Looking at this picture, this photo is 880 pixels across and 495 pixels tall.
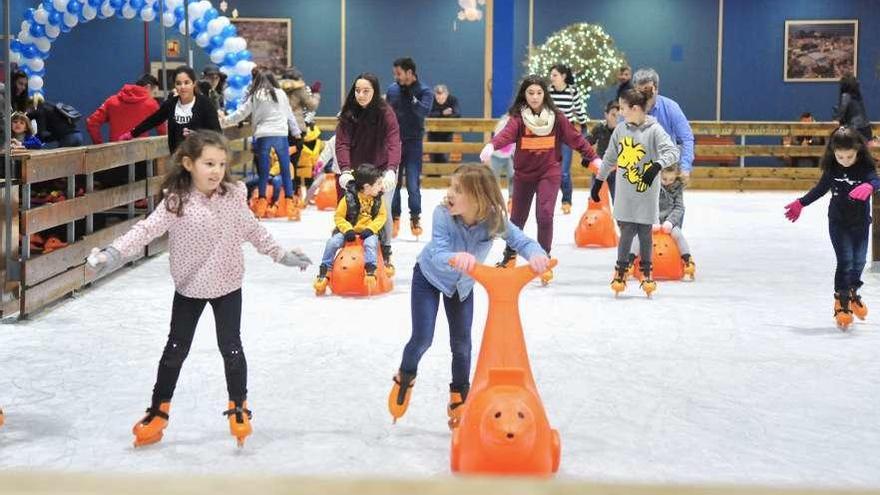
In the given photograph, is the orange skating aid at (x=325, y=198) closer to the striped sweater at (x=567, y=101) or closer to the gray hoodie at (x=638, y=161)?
the striped sweater at (x=567, y=101)

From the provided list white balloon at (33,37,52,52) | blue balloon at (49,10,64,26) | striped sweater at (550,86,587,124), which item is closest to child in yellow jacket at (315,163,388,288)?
striped sweater at (550,86,587,124)

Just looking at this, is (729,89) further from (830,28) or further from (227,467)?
(227,467)

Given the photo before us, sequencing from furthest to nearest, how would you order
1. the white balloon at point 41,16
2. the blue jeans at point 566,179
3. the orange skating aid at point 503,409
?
the white balloon at point 41,16 → the blue jeans at point 566,179 → the orange skating aid at point 503,409

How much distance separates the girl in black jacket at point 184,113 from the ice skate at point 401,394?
5.15 m

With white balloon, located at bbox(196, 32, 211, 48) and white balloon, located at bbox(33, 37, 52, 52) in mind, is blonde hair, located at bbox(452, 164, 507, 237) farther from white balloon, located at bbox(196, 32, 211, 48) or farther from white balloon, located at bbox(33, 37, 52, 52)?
white balloon, located at bbox(33, 37, 52, 52)

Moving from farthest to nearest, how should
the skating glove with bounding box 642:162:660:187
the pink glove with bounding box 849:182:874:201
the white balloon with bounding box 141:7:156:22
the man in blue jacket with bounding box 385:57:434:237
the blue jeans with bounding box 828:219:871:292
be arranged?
1. the white balloon with bounding box 141:7:156:22
2. the man in blue jacket with bounding box 385:57:434:237
3. the skating glove with bounding box 642:162:660:187
4. the blue jeans with bounding box 828:219:871:292
5. the pink glove with bounding box 849:182:874:201

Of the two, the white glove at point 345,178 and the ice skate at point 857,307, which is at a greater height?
the white glove at point 345,178

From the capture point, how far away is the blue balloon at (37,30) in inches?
621

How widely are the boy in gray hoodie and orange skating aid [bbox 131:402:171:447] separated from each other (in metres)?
3.89

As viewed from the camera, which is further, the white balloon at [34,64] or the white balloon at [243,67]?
the white balloon at [34,64]

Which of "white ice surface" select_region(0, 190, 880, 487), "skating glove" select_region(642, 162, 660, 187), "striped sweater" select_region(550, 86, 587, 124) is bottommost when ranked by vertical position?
"white ice surface" select_region(0, 190, 880, 487)

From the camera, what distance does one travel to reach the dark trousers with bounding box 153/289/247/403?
15.2 ft

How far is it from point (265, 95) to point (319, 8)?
26.6 ft

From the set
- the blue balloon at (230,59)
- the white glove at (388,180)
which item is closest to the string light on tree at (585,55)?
the blue balloon at (230,59)
